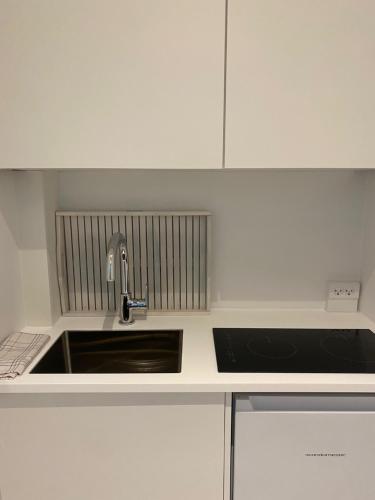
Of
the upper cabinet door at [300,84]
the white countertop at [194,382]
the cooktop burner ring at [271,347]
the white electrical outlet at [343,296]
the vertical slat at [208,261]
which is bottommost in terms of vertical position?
the cooktop burner ring at [271,347]

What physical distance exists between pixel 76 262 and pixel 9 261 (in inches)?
11.2

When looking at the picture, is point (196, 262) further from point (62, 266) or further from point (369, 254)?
point (369, 254)

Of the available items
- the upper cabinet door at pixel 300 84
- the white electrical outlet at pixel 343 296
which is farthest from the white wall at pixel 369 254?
the upper cabinet door at pixel 300 84

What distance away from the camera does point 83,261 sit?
1.46 m

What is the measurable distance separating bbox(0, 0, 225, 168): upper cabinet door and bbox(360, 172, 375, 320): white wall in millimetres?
716

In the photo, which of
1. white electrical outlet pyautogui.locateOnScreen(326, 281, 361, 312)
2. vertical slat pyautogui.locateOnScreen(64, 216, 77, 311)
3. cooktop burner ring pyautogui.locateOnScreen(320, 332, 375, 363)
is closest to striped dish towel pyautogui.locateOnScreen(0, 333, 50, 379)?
vertical slat pyautogui.locateOnScreen(64, 216, 77, 311)

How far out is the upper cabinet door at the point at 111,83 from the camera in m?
1.00

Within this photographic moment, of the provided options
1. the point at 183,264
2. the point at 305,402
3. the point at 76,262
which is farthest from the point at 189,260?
the point at 305,402

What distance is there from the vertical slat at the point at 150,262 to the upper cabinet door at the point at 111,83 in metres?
0.41

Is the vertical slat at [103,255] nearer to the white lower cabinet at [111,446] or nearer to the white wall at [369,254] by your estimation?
the white lower cabinet at [111,446]

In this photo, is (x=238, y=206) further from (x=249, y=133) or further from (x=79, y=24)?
(x=79, y=24)

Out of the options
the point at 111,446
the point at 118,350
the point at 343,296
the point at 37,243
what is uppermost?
the point at 37,243

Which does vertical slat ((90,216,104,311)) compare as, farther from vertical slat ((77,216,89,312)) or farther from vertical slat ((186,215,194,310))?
vertical slat ((186,215,194,310))

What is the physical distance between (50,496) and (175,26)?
140cm
